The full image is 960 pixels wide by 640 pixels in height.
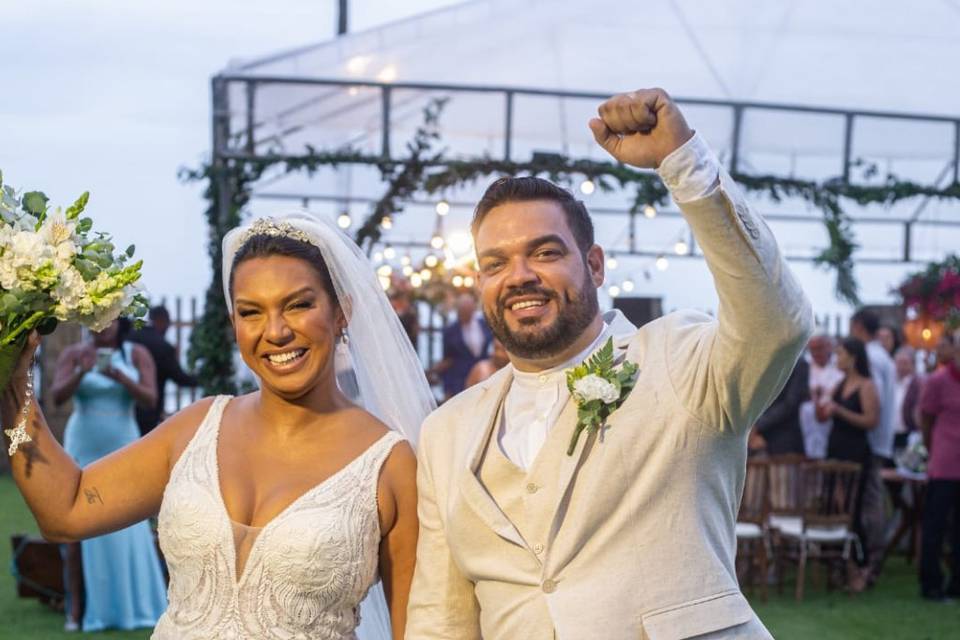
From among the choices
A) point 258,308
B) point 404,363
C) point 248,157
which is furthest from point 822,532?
point 258,308

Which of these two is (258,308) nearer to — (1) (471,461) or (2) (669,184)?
(1) (471,461)

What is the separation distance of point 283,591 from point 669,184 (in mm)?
1535

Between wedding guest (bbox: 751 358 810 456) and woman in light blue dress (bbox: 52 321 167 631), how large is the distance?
4.86 metres

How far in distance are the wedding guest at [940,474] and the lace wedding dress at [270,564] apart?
7417 mm

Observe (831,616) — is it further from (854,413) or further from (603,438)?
(603,438)

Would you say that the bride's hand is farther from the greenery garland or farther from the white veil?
the greenery garland

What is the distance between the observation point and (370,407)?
4.23m

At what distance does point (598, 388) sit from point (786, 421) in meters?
8.14

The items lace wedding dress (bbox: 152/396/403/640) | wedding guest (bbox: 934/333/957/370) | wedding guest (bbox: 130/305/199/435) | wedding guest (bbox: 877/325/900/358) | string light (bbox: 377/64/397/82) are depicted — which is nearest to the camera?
lace wedding dress (bbox: 152/396/403/640)

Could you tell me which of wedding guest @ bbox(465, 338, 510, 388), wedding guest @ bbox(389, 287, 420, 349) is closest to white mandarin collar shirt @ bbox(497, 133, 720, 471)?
wedding guest @ bbox(465, 338, 510, 388)

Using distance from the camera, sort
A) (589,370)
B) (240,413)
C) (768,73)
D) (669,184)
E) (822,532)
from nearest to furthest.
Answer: (669,184) < (589,370) < (240,413) < (822,532) < (768,73)

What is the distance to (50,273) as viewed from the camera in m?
3.34

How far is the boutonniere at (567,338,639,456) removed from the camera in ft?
10.1

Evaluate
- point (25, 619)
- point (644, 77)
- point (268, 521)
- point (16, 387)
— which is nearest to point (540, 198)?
point (268, 521)
